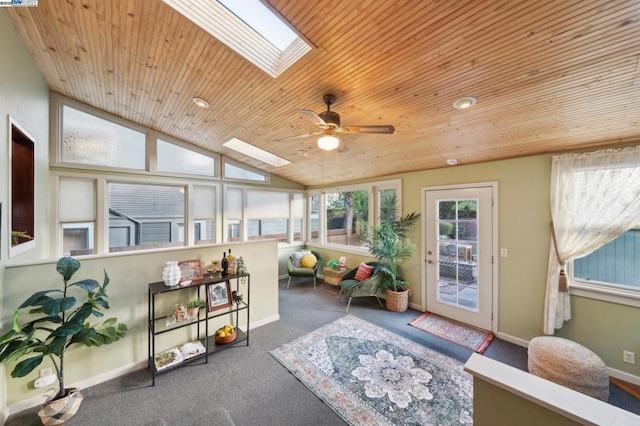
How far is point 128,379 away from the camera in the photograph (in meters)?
2.42

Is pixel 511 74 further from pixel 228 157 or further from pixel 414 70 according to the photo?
pixel 228 157

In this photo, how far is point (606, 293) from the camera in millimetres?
2514

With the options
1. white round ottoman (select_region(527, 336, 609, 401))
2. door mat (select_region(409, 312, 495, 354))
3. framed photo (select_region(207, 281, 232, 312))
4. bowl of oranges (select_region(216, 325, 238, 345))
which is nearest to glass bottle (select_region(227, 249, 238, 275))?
framed photo (select_region(207, 281, 232, 312))

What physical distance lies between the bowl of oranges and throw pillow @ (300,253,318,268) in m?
2.52

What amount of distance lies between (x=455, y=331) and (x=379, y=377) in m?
1.60

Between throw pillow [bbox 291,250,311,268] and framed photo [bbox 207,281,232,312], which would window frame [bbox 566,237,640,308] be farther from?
throw pillow [bbox 291,250,311,268]

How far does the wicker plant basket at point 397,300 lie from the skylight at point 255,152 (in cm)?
316

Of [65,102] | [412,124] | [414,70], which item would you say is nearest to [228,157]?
[65,102]

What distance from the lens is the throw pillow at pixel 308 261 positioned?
17.8ft

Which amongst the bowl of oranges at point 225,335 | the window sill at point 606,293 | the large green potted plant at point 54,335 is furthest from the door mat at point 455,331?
the large green potted plant at point 54,335

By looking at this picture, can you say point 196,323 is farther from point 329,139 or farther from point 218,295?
point 329,139

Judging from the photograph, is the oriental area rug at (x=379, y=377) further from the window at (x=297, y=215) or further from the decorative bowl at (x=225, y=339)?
the window at (x=297, y=215)

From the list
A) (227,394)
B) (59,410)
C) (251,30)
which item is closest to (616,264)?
(227,394)

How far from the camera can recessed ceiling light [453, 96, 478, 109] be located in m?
2.15
